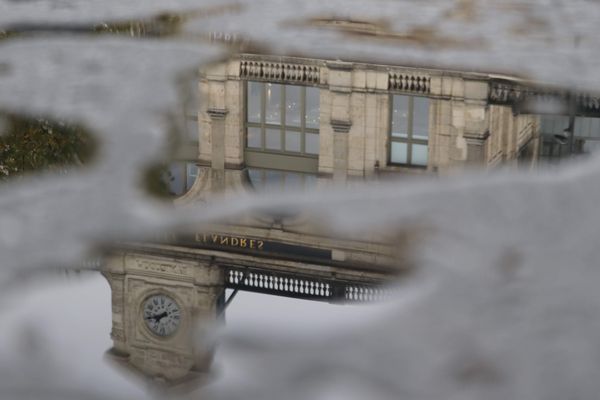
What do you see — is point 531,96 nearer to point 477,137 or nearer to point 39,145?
point 477,137

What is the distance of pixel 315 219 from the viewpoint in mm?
10594

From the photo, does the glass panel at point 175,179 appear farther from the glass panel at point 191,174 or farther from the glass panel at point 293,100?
the glass panel at point 293,100

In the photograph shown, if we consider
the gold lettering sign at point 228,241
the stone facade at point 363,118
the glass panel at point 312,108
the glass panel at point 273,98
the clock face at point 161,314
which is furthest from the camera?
the glass panel at point 273,98

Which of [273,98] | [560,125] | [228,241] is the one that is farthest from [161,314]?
[273,98]

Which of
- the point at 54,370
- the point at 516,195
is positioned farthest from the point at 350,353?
the point at 516,195

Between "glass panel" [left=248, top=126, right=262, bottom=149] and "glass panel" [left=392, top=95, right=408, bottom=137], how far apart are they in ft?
4.35

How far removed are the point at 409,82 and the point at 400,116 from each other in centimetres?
41

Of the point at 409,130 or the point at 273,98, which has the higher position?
the point at 273,98

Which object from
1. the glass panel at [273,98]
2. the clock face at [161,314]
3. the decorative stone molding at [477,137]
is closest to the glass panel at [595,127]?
the decorative stone molding at [477,137]

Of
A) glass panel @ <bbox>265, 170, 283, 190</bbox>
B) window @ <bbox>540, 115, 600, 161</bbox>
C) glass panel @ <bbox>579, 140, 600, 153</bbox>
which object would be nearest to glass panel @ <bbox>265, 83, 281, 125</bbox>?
glass panel @ <bbox>265, 170, 283, 190</bbox>

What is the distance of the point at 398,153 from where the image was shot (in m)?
13.1

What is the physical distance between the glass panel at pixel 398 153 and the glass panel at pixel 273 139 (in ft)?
4.24

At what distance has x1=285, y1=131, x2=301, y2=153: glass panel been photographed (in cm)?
1395

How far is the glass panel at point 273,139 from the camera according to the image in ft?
46.7
